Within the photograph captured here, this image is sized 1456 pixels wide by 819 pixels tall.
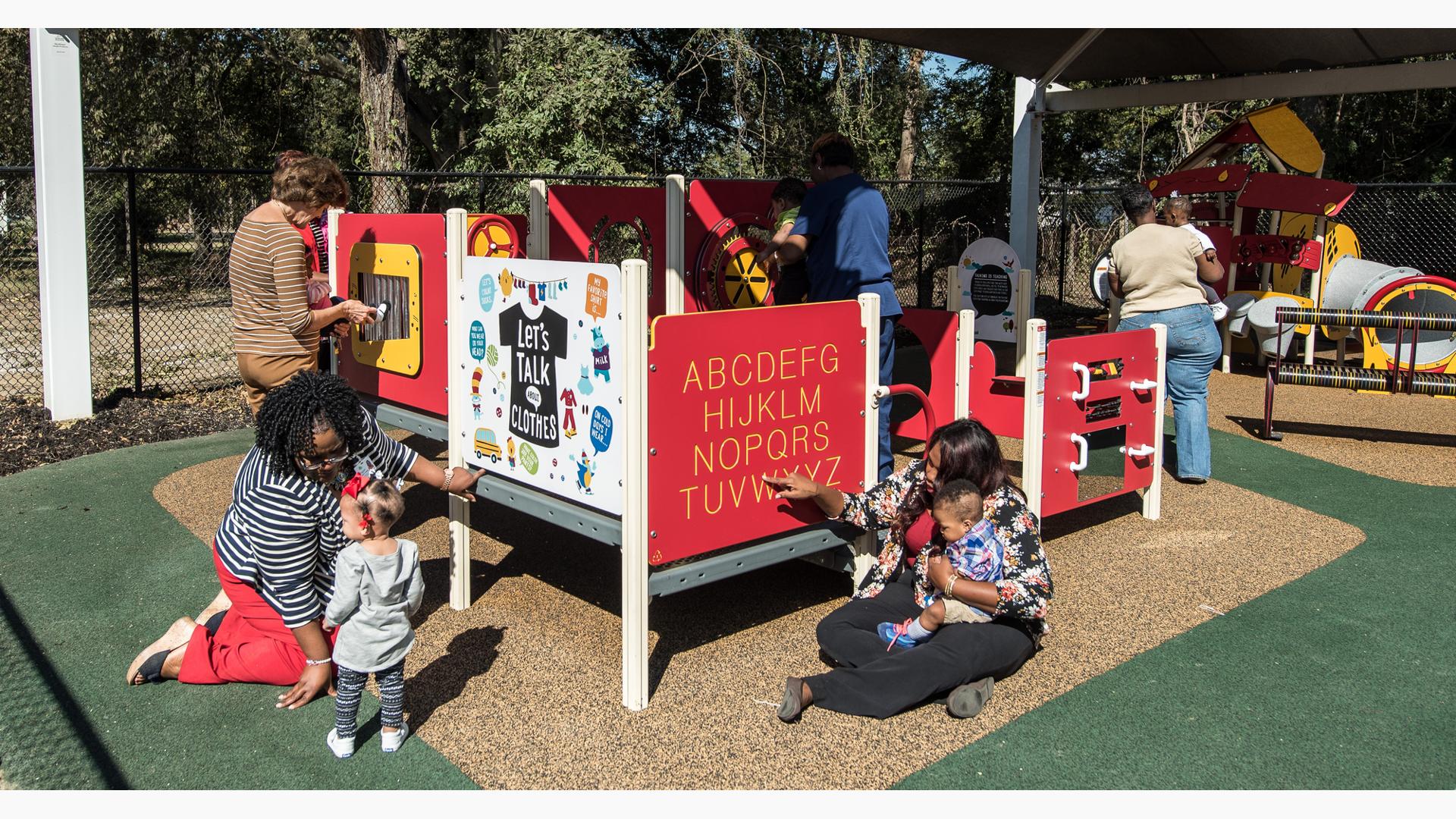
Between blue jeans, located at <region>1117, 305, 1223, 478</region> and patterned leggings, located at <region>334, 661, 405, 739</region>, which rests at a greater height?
blue jeans, located at <region>1117, 305, 1223, 478</region>

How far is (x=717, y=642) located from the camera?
4.53 meters

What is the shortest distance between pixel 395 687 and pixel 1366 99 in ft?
74.3

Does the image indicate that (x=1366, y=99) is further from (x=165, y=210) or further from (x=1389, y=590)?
(x=165, y=210)

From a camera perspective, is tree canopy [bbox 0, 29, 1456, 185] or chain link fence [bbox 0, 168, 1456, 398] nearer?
chain link fence [bbox 0, 168, 1456, 398]

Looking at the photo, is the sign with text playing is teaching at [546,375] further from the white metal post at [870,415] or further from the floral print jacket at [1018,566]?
the floral print jacket at [1018,566]

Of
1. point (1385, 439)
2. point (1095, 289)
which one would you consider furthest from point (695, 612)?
point (1095, 289)

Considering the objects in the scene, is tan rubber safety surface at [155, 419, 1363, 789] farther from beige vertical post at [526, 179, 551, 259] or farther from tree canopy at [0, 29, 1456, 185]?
tree canopy at [0, 29, 1456, 185]

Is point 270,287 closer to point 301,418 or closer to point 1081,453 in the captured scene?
point 301,418

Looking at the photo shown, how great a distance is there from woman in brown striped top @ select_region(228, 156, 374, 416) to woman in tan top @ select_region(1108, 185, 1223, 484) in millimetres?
4394

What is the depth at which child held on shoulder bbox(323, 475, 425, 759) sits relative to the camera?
3.51 m

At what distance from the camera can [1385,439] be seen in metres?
8.43

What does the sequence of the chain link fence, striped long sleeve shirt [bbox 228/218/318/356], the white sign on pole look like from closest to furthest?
striped long sleeve shirt [bbox 228/218/318/356] < the white sign on pole < the chain link fence

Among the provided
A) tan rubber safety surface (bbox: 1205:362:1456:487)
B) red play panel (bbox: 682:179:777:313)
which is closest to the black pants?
red play panel (bbox: 682:179:777:313)

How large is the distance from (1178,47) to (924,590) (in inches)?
359
